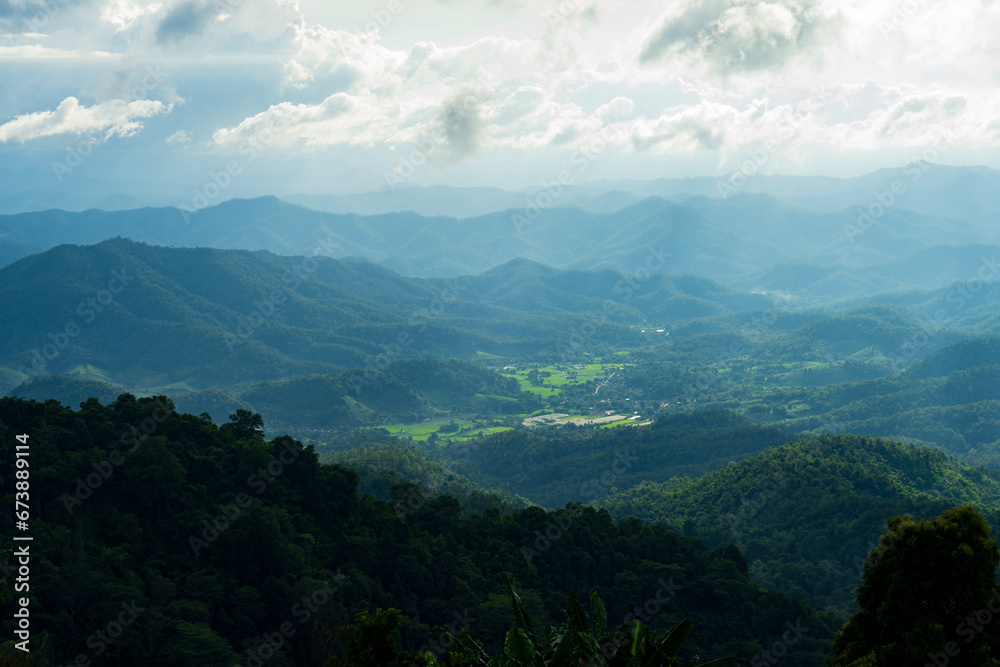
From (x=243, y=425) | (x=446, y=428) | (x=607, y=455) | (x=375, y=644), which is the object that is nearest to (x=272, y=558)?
(x=243, y=425)

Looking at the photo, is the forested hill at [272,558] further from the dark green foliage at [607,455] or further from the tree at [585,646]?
the dark green foliage at [607,455]

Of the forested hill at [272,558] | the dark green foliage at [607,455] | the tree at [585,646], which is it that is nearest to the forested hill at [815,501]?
the dark green foliage at [607,455]

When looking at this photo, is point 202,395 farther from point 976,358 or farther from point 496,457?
point 976,358

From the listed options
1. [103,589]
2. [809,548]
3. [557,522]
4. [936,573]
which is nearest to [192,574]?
[103,589]

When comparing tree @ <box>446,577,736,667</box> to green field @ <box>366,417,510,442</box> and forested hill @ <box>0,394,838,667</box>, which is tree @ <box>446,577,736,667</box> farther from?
green field @ <box>366,417,510,442</box>

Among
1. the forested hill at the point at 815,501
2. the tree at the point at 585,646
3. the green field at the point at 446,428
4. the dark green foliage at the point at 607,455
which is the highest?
the tree at the point at 585,646

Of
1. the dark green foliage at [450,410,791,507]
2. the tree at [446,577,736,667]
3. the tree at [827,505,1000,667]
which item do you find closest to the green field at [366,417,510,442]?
the dark green foliage at [450,410,791,507]
